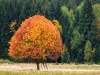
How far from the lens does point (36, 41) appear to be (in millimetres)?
55188

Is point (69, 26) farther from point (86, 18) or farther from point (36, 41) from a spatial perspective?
point (36, 41)

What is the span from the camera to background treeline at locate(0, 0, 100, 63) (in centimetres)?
9657

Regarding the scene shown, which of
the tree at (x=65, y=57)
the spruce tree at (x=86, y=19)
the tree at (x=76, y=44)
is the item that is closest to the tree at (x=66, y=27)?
the tree at (x=76, y=44)

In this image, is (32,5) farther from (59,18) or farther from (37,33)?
(37,33)

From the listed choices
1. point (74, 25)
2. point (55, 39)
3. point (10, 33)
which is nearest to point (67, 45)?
point (74, 25)

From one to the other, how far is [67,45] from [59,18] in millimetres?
10610

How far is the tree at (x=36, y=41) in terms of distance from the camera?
181 ft

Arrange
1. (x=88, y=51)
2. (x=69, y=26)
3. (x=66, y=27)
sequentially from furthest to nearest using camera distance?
(x=69, y=26)
(x=66, y=27)
(x=88, y=51)

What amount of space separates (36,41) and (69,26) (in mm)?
50997

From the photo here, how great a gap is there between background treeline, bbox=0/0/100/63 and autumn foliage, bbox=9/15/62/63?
37.9 metres

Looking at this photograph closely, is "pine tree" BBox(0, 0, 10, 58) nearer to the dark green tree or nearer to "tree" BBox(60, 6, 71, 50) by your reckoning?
"tree" BBox(60, 6, 71, 50)

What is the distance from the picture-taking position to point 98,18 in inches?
4021

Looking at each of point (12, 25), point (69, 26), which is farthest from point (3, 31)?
point (69, 26)

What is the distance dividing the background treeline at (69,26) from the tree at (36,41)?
37.8 meters
